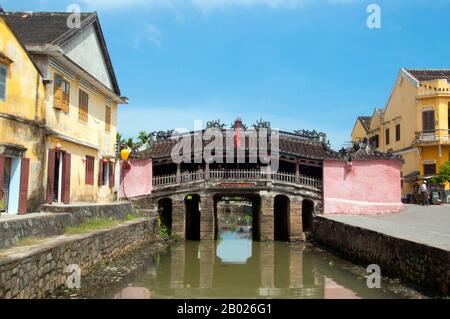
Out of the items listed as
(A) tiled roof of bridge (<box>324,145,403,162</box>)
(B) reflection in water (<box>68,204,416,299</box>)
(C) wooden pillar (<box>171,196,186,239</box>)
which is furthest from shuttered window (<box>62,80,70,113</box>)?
(A) tiled roof of bridge (<box>324,145,403,162</box>)

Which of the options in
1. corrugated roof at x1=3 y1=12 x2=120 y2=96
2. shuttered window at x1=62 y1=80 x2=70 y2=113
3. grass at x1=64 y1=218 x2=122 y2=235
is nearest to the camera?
grass at x1=64 y1=218 x2=122 y2=235

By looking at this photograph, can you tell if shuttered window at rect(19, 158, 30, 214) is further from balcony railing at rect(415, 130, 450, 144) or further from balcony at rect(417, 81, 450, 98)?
balcony at rect(417, 81, 450, 98)

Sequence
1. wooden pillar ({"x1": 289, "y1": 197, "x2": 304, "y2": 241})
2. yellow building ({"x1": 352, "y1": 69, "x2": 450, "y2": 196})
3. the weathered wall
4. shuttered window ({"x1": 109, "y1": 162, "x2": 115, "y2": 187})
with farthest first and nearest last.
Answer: yellow building ({"x1": 352, "y1": 69, "x2": 450, "y2": 196}) < wooden pillar ({"x1": 289, "y1": 197, "x2": 304, "y2": 241}) < shuttered window ({"x1": 109, "y1": 162, "x2": 115, "y2": 187}) < the weathered wall

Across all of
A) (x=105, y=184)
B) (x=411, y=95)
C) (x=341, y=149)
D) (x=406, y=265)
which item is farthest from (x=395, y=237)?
(x=411, y=95)

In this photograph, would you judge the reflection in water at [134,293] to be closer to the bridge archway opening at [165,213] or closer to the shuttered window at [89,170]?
the shuttered window at [89,170]

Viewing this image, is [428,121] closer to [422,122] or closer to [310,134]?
[422,122]

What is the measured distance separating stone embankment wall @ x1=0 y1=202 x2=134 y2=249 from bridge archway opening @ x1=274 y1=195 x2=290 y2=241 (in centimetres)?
926

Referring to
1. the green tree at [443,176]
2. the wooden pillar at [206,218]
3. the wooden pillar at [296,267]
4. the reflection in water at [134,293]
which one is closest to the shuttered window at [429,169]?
the green tree at [443,176]

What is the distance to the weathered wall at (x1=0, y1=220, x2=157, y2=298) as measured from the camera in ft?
22.8

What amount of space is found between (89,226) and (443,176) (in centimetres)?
1947

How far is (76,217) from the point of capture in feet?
42.2

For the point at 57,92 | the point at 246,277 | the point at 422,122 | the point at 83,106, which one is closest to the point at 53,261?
the point at 246,277

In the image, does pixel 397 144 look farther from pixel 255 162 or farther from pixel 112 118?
pixel 112 118

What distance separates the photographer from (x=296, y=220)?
20812 mm
